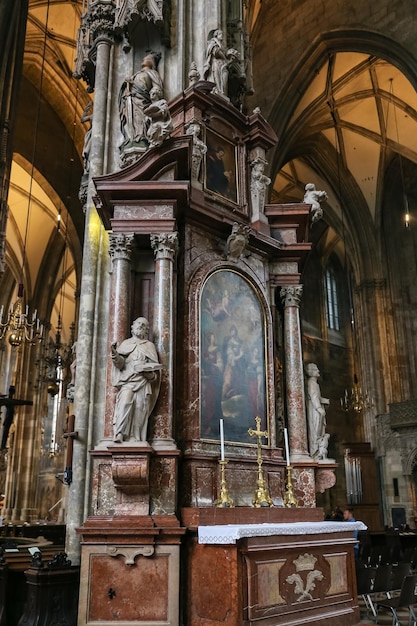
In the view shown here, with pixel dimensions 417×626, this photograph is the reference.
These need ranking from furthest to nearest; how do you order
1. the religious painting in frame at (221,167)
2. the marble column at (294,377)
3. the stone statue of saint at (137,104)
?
the religious painting in frame at (221,167) → the stone statue of saint at (137,104) → the marble column at (294,377)

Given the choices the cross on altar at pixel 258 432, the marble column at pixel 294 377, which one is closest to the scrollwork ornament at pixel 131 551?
the cross on altar at pixel 258 432

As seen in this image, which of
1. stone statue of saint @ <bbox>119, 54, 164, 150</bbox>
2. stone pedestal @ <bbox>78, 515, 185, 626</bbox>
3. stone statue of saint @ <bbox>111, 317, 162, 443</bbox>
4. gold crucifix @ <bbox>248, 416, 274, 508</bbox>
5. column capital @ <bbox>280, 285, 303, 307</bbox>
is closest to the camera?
stone pedestal @ <bbox>78, 515, 185, 626</bbox>

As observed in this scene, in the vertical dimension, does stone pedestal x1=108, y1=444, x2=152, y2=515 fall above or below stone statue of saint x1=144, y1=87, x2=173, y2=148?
below

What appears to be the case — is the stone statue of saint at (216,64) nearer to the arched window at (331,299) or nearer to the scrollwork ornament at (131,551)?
the scrollwork ornament at (131,551)

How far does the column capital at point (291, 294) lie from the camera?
7410mm

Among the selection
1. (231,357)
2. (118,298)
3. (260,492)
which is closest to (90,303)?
(118,298)

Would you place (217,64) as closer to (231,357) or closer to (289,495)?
(231,357)

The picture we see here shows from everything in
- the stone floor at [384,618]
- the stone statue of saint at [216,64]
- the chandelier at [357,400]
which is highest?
the stone statue of saint at [216,64]

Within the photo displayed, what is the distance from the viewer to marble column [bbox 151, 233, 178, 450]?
5.64 meters

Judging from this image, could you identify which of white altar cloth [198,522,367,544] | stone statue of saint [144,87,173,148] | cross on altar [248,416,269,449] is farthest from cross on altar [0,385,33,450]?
white altar cloth [198,522,367,544]

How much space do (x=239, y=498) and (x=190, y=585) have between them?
1.10 meters

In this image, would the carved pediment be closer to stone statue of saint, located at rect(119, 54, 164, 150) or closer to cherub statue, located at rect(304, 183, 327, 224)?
stone statue of saint, located at rect(119, 54, 164, 150)

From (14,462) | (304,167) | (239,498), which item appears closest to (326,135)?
(304,167)

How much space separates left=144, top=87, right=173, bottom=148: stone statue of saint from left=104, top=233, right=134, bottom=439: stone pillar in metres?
1.08
